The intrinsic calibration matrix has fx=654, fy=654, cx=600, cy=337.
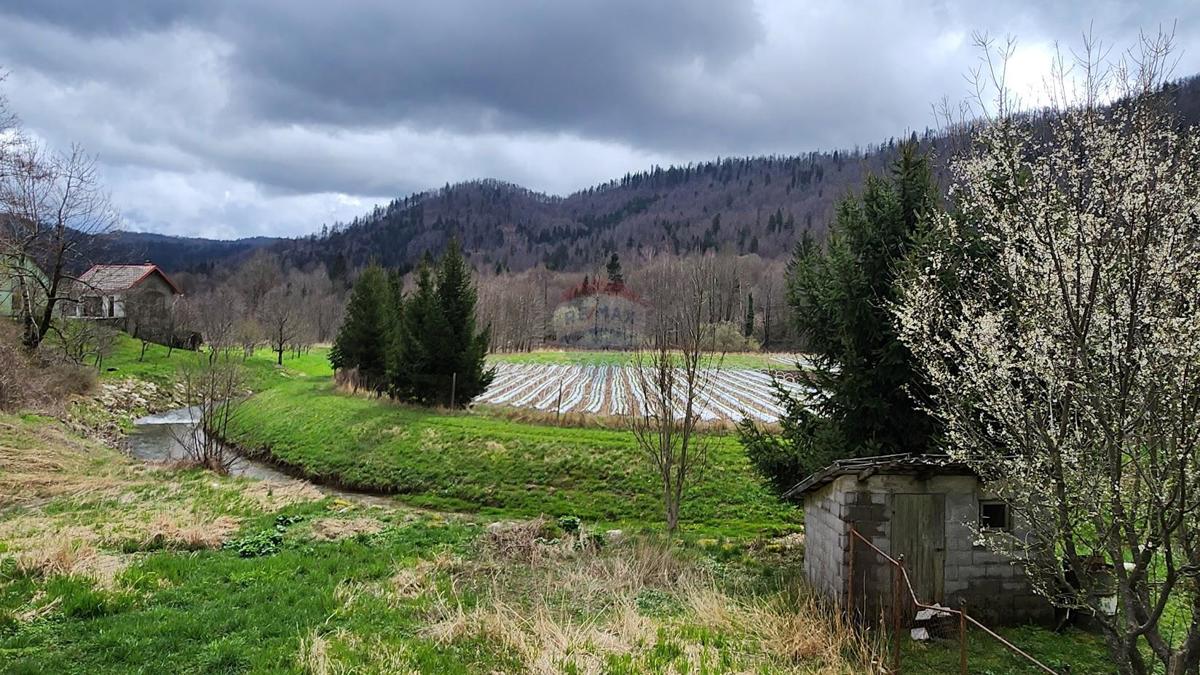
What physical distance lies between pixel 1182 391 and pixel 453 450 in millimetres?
19588

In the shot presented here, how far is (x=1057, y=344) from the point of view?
610 centimetres

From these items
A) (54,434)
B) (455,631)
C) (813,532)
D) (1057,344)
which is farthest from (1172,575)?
(54,434)

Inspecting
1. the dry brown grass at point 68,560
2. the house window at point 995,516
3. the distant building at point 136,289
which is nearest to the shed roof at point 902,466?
the house window at point 995,516

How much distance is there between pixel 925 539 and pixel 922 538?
0.05 metres

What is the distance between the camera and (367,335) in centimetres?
3597

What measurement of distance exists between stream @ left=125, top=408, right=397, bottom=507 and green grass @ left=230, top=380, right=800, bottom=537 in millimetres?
639

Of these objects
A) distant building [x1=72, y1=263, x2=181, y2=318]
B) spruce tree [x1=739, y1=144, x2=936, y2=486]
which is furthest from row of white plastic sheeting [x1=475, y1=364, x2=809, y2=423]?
distant building [x1=72, y1=263, x2=181, y2=318]

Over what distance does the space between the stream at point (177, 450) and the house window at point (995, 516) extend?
49.1 feet

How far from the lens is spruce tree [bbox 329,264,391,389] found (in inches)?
1394

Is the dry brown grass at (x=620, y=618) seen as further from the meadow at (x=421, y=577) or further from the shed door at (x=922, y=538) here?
the shed door at (x=922, y=538)

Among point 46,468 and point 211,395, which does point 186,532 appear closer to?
point 46,468

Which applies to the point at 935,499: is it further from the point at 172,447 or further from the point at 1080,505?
the point at 172,447

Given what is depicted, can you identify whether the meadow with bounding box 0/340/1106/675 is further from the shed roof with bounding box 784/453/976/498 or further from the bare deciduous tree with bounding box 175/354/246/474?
the shed roof with bounding box 784/453/976/498

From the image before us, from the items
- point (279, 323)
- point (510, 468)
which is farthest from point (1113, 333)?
point (279, 323)
